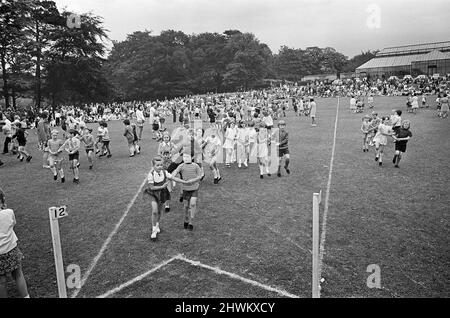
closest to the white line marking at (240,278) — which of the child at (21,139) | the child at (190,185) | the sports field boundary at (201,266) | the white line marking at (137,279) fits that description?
the sports field boundary at (201,266)

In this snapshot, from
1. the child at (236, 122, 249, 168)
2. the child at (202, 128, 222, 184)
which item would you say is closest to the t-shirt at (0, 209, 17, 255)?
the child at (202, 128, 222, 184)

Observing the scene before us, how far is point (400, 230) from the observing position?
7.92 m

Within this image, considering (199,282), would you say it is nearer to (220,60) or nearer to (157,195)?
(157,195)

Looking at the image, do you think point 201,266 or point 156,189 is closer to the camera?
point 201,266

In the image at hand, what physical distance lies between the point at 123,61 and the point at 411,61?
6285 centimetres

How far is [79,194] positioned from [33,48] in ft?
136

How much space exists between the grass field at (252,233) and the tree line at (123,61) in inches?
938

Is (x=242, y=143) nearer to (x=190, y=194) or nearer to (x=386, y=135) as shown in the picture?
(x=386, y=135)

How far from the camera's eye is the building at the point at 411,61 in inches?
2451

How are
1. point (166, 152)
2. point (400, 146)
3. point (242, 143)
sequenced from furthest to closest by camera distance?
1. point (242, 143)
2. point (400, 146)
3. point (166, 152)

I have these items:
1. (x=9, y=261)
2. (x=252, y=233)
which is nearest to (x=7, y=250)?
(x=9, y=261)

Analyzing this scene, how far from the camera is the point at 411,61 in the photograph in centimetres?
6594

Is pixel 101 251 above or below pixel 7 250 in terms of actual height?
below

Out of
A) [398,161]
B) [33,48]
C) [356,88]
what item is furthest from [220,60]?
[398,161]
